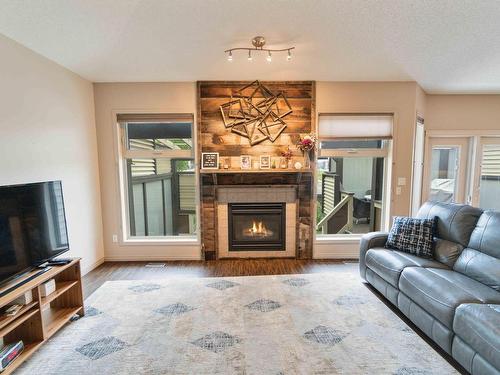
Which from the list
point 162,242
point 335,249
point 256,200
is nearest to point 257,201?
point 256,200

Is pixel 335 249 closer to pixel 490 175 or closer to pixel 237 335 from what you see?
pixel 237 335

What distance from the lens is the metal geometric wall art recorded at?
151 inches

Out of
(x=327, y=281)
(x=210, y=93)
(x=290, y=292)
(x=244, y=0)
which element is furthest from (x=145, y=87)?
(x=327, y=281)

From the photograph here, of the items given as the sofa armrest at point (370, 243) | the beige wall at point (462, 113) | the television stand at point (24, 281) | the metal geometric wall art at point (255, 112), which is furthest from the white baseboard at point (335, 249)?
the television stand at point (24, 281)

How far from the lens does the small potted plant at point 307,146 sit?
3736 millimetres

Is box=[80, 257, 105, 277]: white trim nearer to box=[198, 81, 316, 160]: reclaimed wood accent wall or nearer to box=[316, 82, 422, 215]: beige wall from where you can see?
box=[198, 81, 316, 160]: reclaimed wood accent wall

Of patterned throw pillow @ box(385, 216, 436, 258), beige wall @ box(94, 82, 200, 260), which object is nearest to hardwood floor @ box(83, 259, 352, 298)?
beige wall @ box(94, 82, 200, 260)

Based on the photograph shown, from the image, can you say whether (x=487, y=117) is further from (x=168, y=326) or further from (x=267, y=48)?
(x=168, y=326)

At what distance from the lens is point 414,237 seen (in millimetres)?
2828

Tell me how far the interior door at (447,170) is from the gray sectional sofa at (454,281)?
5.87ft

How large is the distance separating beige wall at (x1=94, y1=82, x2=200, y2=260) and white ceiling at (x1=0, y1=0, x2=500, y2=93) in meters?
0.17

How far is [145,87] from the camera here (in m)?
3.77

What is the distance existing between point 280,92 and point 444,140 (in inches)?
116

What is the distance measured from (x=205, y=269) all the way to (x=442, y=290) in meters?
2.66
